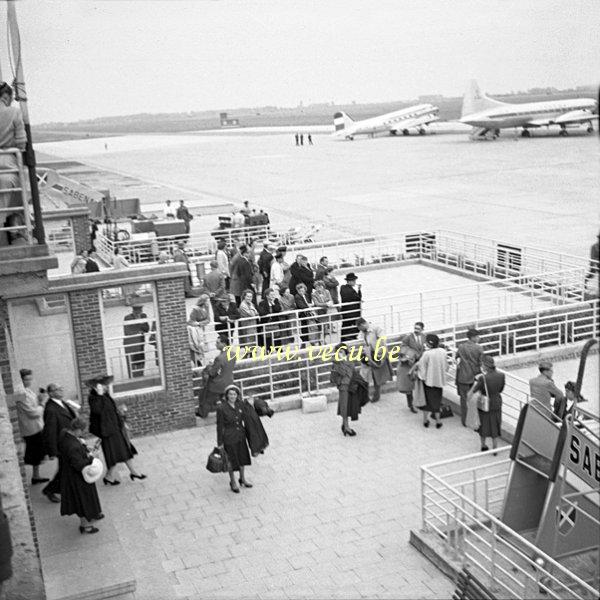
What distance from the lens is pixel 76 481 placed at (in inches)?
355

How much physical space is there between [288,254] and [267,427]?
1296cm

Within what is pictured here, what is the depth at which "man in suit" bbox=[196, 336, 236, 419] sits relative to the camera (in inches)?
474

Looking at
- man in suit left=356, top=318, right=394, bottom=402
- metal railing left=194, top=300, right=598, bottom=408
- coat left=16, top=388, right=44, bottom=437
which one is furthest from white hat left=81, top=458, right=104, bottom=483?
man in suit left=356, top=318, right=394, bottom=402

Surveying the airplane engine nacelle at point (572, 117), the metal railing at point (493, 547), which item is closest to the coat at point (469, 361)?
the metal railing at point (493, 547)

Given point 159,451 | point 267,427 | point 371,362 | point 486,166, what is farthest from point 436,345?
point 486,166

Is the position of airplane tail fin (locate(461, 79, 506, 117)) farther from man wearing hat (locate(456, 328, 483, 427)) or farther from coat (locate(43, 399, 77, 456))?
coat (locate(43, 399, 77, 456))

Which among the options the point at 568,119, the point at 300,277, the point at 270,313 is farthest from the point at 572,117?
the point at 270,313

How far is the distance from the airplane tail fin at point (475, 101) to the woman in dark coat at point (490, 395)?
77.4m

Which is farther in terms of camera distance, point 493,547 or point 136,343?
point 136,343

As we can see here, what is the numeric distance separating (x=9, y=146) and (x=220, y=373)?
17.0ft

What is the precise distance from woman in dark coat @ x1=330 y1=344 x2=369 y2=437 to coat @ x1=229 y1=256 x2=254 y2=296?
5.82 metres

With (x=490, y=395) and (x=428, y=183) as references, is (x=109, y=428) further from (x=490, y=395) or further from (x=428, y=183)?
(x=428, y=183)

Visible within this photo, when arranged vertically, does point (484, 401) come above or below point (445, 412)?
above

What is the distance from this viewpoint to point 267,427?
41.1 ft
